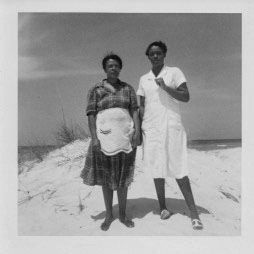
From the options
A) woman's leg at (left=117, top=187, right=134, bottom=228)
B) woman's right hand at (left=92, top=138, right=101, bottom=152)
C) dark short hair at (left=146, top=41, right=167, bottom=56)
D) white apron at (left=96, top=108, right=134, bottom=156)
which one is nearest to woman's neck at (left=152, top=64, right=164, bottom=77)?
dark short hair at (left=146, top=41, right=167, bottom=56)

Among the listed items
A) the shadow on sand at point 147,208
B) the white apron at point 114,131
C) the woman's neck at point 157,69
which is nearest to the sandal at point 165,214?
the shadow on sand at point 147,208

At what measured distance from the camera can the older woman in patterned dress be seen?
3.62 m

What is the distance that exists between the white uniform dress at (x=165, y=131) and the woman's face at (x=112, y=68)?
354 millimetres

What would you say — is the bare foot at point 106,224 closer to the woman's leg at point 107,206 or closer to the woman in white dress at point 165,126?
the woman's leg at point 107,206

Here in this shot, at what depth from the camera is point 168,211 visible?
154 inches

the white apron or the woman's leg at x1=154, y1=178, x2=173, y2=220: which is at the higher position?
the white apron

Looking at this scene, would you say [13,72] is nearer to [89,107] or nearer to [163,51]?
[89,107]

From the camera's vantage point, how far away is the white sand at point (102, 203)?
3.83m

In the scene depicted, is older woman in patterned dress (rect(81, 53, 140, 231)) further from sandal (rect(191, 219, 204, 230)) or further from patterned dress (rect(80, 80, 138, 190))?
sandal (rect(191, 219, 204, 230))

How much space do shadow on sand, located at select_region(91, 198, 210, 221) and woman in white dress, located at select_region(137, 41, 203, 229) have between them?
325mm

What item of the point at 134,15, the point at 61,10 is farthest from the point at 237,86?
the point at 61,10

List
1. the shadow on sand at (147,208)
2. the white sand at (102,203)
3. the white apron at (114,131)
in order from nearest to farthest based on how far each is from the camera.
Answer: the white apron at (114,131), the white sand at (102,203), the shadow on sand at (147,208)

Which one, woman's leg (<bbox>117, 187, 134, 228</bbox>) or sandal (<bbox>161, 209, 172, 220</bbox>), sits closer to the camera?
woman's leg (<bbox>117, 187, 134, 228</bbox>)

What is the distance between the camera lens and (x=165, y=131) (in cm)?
370
